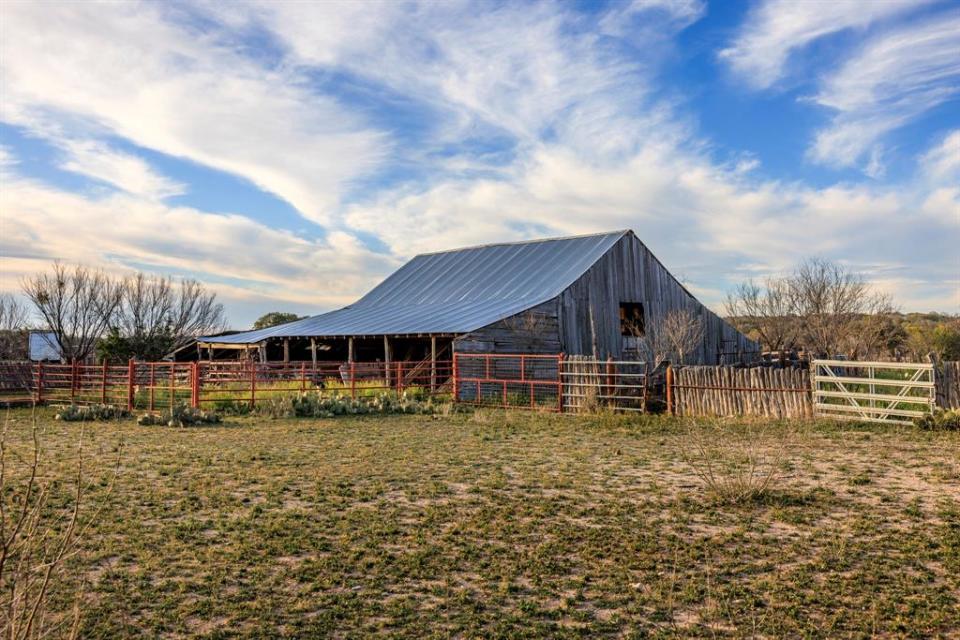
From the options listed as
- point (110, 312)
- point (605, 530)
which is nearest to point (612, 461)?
point (605, 530)

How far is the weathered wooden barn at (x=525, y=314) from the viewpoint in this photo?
94.1ft

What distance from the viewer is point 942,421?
14.7 m

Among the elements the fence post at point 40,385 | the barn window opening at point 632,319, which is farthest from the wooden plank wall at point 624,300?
the fence post at point 40,385

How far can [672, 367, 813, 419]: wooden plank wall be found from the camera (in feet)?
54.9

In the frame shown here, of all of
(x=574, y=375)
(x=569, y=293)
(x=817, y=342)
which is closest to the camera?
(x=574, y=375)

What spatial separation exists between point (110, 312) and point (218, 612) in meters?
56.1

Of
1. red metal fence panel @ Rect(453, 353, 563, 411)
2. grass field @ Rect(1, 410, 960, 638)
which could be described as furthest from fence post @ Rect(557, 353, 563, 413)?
grass field @ Rect(1, 410, 960, 638)

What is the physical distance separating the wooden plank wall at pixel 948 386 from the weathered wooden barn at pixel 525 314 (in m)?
13.0

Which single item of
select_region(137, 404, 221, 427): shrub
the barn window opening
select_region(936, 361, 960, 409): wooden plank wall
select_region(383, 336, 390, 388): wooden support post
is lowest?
select_region(137, 404, 221, 427): shrub

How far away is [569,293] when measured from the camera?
29922 mm

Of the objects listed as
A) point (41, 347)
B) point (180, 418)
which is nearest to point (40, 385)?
point (180, 418)

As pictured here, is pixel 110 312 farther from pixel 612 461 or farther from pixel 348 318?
pixel 612 461

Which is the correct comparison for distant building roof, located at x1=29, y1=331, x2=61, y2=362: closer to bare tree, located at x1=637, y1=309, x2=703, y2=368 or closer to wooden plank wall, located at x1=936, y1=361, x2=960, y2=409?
bare tree, located at x1=637, y1=309, x2=703, y2=368

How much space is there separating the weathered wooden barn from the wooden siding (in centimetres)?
4
